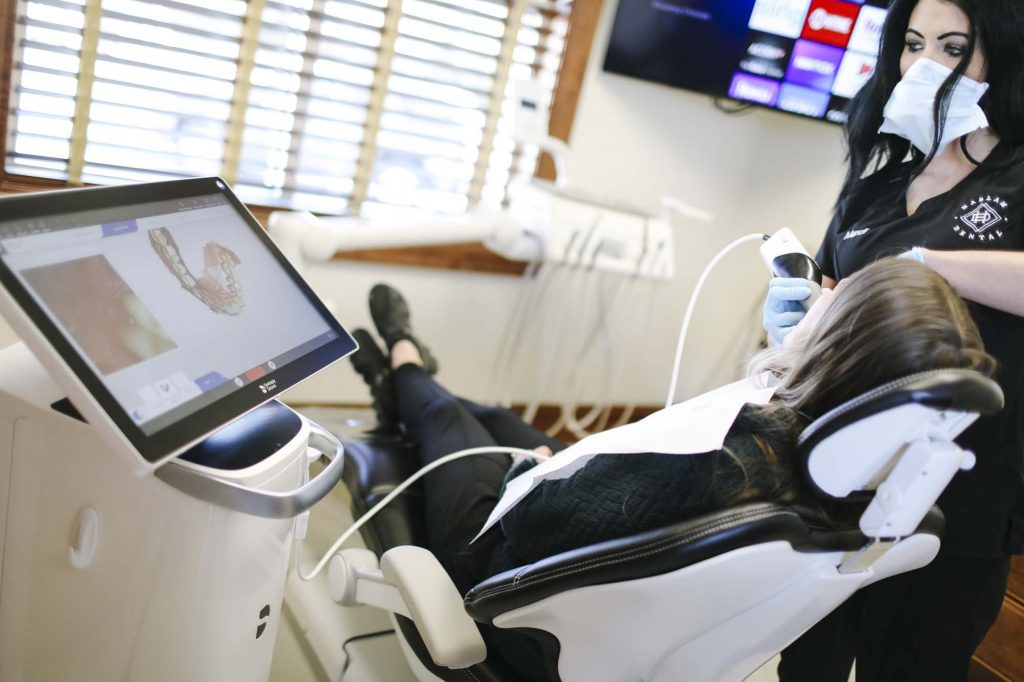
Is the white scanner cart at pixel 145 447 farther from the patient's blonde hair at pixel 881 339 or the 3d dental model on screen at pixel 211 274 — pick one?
the patient's blonde hair at pixel 881 339

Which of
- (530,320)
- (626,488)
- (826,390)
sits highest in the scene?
(826,390)

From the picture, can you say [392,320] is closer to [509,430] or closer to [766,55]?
[509,430]

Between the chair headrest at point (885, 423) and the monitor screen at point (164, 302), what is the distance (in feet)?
2.04

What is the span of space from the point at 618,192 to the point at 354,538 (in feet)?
5.47

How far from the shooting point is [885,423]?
0.81m

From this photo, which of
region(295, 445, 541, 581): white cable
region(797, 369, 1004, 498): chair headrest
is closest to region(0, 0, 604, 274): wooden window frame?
region(295, 445, 541, 581): white cable

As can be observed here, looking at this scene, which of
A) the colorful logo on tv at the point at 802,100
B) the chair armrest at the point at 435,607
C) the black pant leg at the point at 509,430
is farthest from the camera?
the colorful logo on tv at the point at 802,100

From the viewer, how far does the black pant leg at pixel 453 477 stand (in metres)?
1.35

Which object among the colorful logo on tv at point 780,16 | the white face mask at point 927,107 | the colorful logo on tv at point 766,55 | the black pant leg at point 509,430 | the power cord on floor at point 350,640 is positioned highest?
the colorful logo on tv at point 780,16

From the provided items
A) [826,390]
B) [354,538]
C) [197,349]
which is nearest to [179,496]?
[197,349]

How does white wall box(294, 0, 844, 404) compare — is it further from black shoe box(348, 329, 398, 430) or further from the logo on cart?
the logo on cart

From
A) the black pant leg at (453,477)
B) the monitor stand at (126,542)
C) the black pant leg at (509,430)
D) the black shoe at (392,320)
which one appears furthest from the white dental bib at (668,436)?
the black shoe at (392,320)

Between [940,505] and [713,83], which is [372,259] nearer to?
[713,83]

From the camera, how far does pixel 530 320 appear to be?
293 cm
